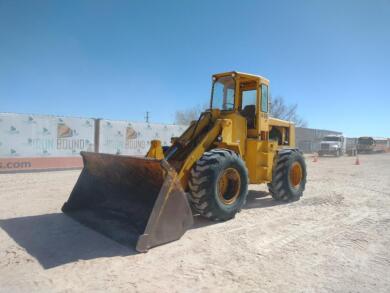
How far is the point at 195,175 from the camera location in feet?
18.3

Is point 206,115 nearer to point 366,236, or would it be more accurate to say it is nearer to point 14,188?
point 366,236

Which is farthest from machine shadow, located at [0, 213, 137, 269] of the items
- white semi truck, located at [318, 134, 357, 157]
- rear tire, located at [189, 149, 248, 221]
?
white semi truck, located at [318, 134, 357, 157]

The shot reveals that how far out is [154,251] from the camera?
4520 millimetres

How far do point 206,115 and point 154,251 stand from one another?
3480 mm

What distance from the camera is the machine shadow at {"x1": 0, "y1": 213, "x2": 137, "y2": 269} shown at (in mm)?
4281

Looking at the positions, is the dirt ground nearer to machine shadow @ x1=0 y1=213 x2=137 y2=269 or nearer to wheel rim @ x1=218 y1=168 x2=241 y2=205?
machine shadow @ x1=0 y1=213 x2=137 y2=269

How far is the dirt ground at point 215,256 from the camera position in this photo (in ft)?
11.9

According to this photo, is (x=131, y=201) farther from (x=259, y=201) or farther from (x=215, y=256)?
(x=259, y=201)

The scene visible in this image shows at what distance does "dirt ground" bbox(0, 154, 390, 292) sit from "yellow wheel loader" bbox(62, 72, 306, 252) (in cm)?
33

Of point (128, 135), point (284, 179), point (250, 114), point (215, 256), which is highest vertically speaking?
point (250, 114)

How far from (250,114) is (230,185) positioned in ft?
7.25

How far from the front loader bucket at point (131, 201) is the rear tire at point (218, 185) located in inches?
26.9

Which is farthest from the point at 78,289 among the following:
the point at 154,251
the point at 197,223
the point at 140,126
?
the point at 140,126

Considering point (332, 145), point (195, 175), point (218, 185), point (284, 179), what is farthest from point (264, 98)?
point (332, 145)
